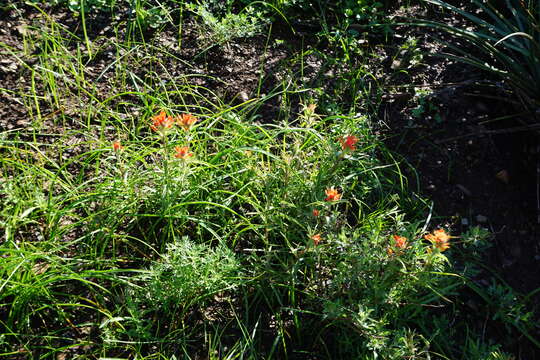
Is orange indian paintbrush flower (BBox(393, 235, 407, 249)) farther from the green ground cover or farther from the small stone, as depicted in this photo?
the small stone

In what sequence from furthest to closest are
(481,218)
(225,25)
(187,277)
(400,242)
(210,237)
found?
(225,25)
(481,218)
(210,237)
(187,277)
(400,242)

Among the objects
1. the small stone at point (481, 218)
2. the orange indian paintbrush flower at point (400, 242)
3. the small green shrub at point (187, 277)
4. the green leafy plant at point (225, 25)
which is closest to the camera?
the orange indian paintbrush flower at point (400, 242)

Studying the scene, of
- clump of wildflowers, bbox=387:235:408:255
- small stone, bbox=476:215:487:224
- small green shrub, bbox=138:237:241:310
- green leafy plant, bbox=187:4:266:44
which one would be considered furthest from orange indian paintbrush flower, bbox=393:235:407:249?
green leafy plant, bbox=187:4:266:44

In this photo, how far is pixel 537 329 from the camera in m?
2.27

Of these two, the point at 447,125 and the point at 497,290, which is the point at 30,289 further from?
the point at 447,125

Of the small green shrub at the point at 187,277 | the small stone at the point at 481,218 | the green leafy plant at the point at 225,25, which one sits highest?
the green leafy plant at the point at 225,25

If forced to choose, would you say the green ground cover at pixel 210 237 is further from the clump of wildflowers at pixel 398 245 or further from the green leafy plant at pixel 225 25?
the green leafy plant at pixel 225 25

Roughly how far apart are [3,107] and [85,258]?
103 cm

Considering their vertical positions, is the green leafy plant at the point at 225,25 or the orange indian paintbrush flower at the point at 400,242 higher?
the green leafy plant at the point at 225,25

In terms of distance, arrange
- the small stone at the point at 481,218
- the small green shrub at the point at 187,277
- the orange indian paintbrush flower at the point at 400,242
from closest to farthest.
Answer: the orange indian paintbrush flower at the point at 400,242 < the small green shrub at the point at 187,277 < the small stone at the point at 481,218

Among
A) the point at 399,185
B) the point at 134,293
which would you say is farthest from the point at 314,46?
the point at 134,293

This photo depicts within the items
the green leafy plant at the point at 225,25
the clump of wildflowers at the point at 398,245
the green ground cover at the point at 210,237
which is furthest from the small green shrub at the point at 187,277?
the green leafy plant at the point at 225,25

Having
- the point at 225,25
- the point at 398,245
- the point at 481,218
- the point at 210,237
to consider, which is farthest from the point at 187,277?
the point at 225,25

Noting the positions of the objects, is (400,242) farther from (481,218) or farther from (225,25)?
(225,25)
